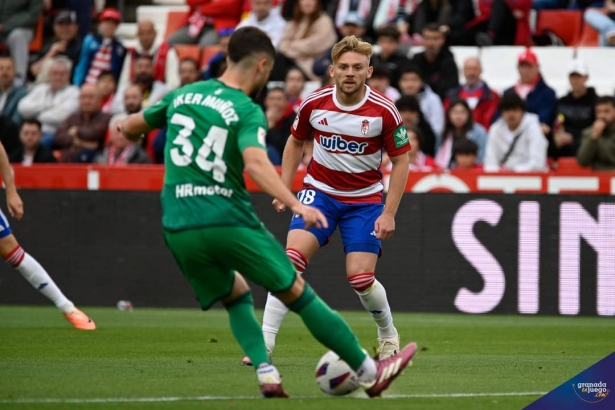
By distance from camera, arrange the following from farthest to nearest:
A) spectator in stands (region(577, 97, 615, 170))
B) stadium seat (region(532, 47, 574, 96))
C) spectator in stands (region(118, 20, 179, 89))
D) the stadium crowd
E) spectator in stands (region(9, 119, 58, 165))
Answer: spectator in stands (region(118, 20, 179, 89)) → stadium seat (region(532, 47, 574, 96)) → spectator in stands (region(9, 119, 58, 165)) → the stadium crowd → spectator in stands (region(577, 97, 615, 170))

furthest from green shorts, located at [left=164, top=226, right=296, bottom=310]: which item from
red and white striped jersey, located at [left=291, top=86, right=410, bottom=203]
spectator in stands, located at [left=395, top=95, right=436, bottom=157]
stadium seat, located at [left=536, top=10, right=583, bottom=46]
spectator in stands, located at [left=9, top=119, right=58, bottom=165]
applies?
stadium seat, located at [left=536, top=10, right=583, bottom=46]

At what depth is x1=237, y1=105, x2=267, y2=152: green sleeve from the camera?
697 cm

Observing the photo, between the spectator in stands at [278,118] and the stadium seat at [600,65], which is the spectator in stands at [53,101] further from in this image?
the stadium seat at [600,65]

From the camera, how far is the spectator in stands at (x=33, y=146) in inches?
709

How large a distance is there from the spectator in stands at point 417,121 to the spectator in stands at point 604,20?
3543mm

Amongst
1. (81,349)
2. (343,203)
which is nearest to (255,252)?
(343,203)

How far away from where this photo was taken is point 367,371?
7355 mm

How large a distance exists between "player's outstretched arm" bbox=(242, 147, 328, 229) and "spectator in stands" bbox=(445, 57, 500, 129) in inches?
429

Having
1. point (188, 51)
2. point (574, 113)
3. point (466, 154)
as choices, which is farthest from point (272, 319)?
point (188, 51)

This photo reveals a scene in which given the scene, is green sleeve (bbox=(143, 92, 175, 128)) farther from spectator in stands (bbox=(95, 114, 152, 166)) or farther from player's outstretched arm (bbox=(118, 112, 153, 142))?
spectator in stands (bbox=(95, 114, 152, 166))

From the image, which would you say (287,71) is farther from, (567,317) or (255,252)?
(255,252)

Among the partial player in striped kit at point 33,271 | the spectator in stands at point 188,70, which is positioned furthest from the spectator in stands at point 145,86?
the partial player in striped kit at point 33,271

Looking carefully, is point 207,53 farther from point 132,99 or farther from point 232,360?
point 232,360

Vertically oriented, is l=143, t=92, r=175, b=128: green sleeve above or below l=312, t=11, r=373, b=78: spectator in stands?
above
